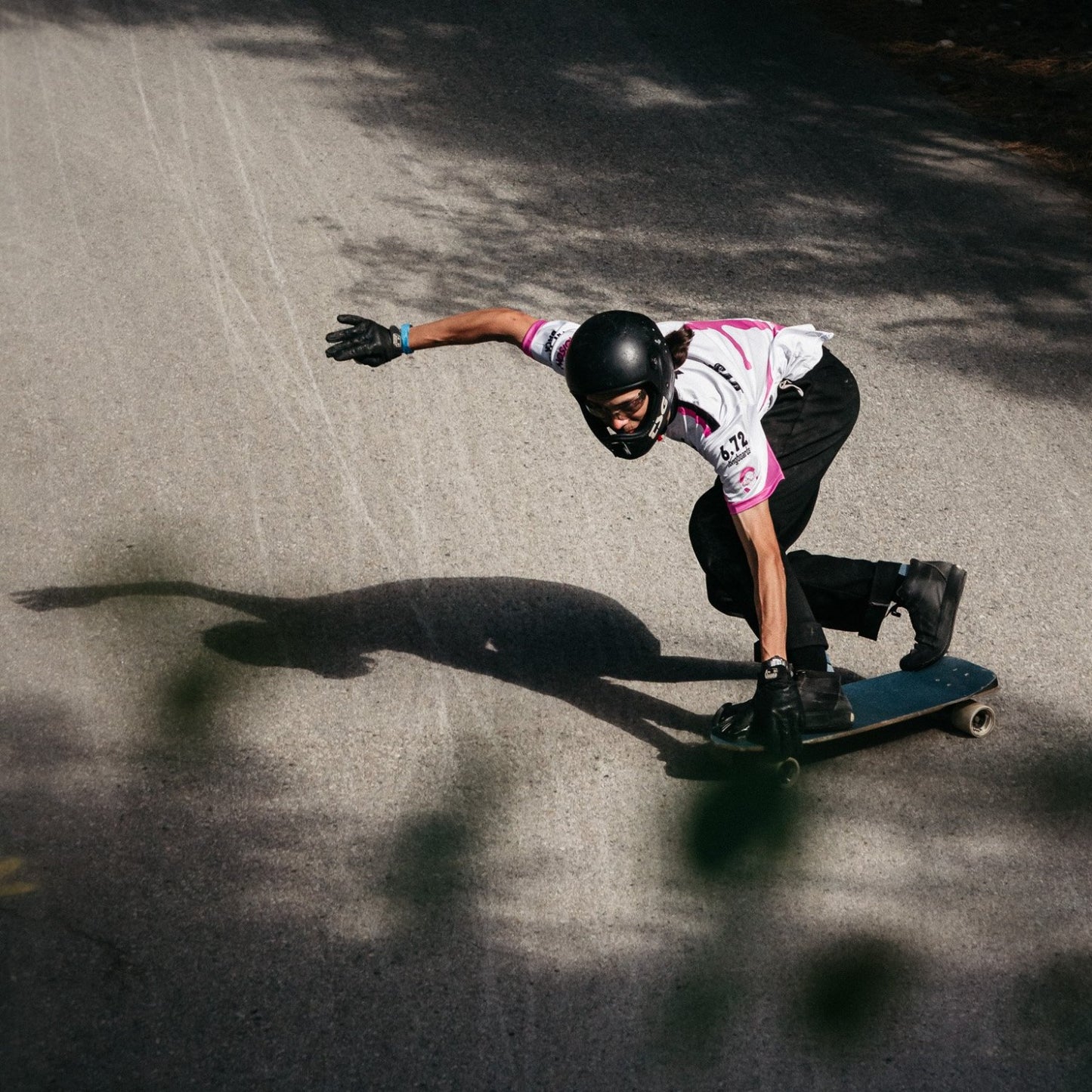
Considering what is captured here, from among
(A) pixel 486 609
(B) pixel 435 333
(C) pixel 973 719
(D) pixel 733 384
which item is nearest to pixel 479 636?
(A) pixel 486 609

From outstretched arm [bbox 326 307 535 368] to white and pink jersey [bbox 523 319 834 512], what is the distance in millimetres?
109

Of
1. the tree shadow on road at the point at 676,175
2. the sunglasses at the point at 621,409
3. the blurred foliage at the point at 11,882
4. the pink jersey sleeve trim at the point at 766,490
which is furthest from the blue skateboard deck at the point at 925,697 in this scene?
the tree shadow on road at the point at 676,175

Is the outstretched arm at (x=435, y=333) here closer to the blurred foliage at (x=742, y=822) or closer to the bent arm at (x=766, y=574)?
the bent arm at (x=766, y=574)

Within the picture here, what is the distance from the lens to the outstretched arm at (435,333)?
4.55m

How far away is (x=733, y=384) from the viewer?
423 centimetres

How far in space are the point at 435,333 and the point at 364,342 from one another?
0.29 metres

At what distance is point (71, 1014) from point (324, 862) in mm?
955

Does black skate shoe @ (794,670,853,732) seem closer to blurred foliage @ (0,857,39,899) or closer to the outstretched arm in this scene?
the outstretched arm

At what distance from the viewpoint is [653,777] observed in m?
4.71

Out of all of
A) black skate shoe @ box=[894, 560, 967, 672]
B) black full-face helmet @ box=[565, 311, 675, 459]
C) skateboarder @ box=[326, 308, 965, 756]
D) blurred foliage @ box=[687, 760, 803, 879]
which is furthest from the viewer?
black skate shoe @ box=[894, 560, 967, 672]

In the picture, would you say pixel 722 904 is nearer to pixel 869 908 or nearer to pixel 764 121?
pixel 869 908

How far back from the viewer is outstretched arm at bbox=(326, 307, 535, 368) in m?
4.55

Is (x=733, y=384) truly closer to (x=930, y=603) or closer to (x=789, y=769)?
(x=930, y=603)

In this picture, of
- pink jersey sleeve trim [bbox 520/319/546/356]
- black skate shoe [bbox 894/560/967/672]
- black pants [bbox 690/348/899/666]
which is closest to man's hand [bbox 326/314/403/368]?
pink jersey sleeve trim [bbox 520/319/546/356]
